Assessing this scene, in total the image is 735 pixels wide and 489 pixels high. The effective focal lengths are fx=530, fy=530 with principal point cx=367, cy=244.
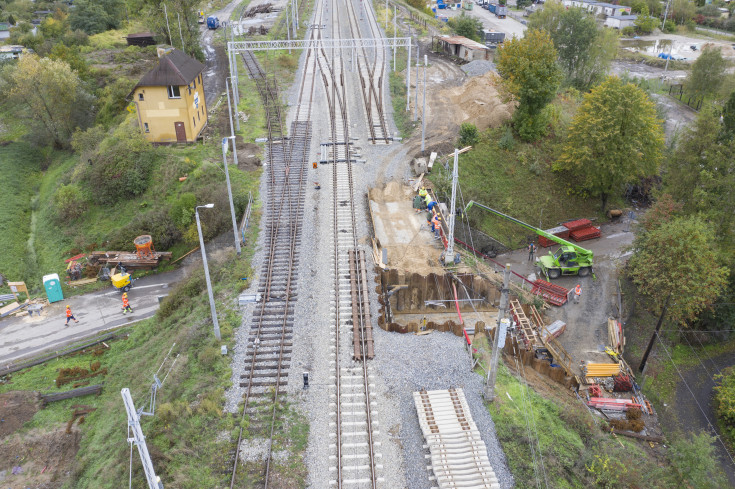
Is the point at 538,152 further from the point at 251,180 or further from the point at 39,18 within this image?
the point at 39,18

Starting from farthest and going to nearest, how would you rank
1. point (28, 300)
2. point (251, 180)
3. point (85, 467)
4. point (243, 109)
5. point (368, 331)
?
1. point (243, 109)
2. point (251, 180)
3. point (28, 300)
4. point (368, 331)
5. point (85, 467)

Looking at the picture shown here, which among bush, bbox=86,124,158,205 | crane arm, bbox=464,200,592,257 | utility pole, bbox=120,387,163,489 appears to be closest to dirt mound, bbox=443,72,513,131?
crane arm, bbox=464,200,592,257

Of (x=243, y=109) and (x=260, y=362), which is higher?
(x=243, y=109)

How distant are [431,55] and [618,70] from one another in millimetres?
38165

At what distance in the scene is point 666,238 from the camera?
29812mm

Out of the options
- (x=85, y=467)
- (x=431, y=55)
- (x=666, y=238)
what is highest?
(x=431, y=55)

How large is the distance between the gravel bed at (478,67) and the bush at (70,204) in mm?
43625

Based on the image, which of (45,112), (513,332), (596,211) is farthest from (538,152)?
(45,112)

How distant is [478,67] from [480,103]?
39.6 feet

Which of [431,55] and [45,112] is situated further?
[431,55]

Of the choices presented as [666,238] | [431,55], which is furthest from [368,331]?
[431,55]

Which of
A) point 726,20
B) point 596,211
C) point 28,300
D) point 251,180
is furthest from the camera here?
point 726,20

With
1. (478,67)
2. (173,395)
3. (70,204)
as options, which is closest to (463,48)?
(478,67)

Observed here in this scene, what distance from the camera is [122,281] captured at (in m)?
36.5
